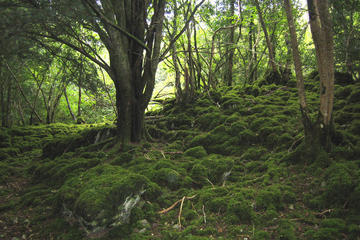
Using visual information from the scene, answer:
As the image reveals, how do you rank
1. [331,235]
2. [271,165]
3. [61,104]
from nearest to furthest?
[331,235], [271,165], [61,104]

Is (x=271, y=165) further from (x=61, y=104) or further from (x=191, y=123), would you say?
(x=61, y=104)

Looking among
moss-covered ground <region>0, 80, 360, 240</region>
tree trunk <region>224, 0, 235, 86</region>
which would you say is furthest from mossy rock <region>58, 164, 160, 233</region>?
tree trunk <region>224, 0, 235, 86</region>

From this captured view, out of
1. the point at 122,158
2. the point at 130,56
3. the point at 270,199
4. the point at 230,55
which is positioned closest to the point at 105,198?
the point at 122,158

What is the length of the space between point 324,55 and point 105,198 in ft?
14.7

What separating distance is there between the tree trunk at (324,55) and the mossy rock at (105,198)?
336cm

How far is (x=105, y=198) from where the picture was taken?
3.48 m

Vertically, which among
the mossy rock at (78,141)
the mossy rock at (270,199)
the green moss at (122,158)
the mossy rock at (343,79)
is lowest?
the mossy rock at (270,199)

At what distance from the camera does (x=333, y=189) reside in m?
3.36

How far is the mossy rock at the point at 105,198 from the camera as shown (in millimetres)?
3291

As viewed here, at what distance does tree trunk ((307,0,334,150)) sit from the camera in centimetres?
386

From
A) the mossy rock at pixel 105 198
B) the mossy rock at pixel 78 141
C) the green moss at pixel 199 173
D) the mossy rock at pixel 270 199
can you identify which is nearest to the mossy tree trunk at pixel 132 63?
the mossy rock at pixel 78 141

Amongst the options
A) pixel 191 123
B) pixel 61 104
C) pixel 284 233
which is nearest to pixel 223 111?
pixel 191 123

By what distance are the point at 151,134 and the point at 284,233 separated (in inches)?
194

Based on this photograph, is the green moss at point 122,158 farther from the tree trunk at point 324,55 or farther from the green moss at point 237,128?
the tree trunk at point 324,55
